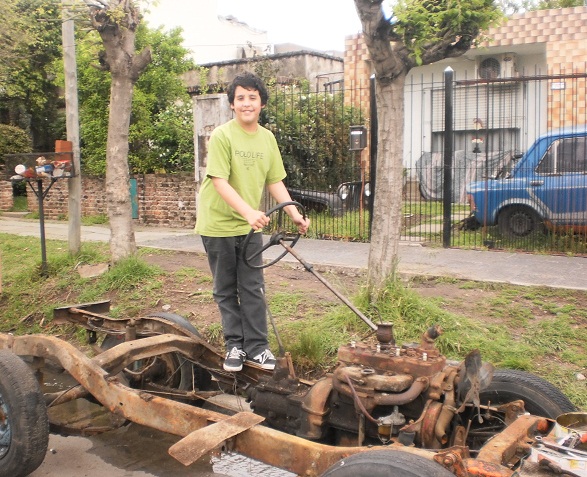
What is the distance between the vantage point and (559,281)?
763cm

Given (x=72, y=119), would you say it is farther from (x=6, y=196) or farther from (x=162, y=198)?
(x=6, y=196)

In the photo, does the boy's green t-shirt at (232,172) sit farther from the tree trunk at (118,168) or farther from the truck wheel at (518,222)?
the truck wheel at (518,222)

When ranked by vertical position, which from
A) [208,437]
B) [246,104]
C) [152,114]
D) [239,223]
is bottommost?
[208,437]

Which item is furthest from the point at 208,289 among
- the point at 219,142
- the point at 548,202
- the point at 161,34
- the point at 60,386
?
the point at 161,34

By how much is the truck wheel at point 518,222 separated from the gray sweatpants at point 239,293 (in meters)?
6.78

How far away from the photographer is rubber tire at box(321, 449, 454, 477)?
265 cm

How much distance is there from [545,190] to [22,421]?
27.8 ft

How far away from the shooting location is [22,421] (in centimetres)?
394

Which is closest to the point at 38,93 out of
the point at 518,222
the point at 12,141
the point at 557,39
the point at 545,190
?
the point at 12,141

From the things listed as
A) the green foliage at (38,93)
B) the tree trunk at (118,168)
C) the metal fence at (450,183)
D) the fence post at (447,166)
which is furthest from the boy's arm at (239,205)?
the green foliage at (38,93)

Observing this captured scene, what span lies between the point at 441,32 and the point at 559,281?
307cm

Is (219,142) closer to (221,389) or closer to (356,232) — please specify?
(221,389)

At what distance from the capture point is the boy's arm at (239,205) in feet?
13.2

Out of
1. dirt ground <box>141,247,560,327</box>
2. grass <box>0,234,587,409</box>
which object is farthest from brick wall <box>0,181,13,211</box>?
dirt ground <box>141,247,560,327</box>
